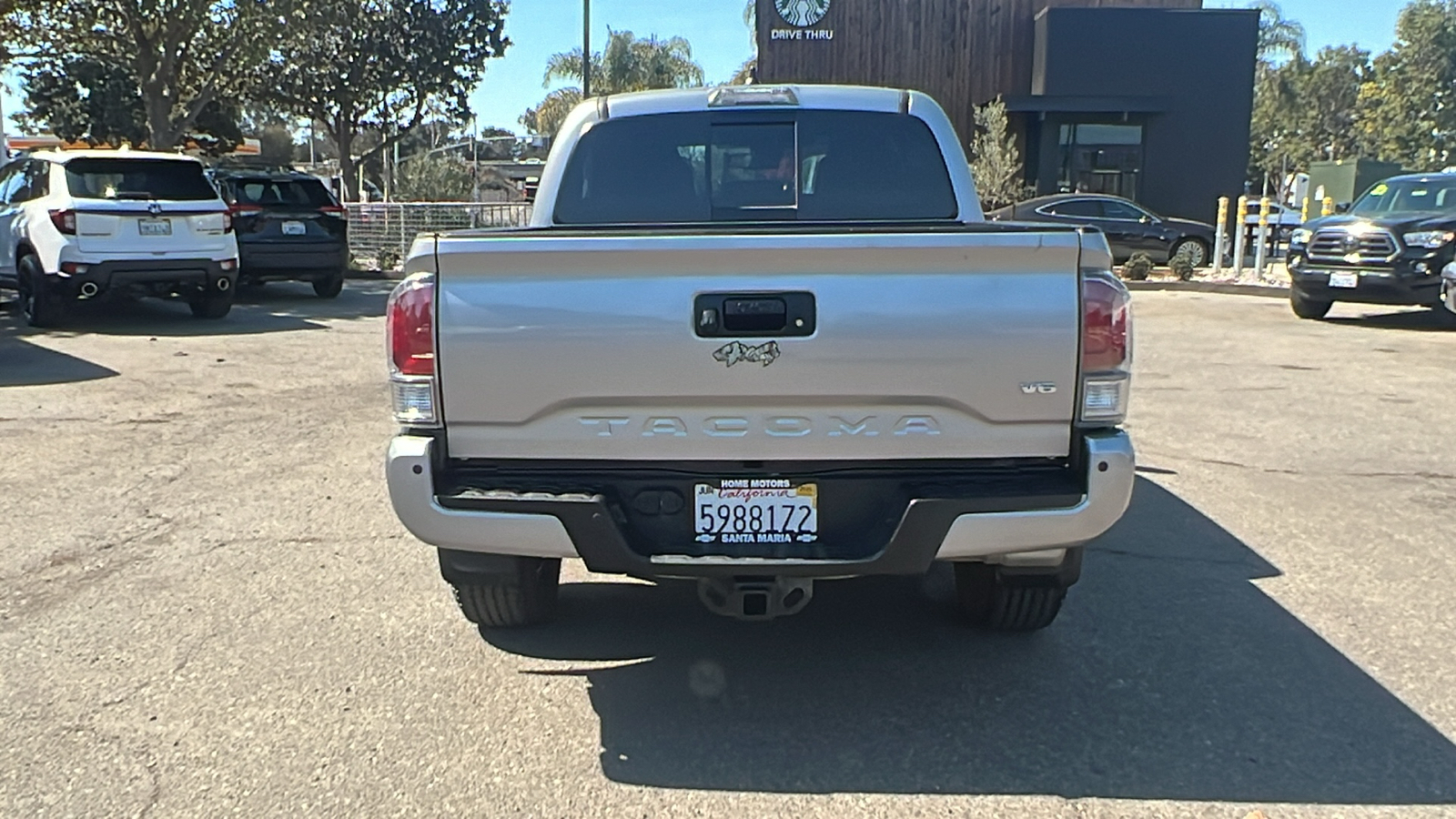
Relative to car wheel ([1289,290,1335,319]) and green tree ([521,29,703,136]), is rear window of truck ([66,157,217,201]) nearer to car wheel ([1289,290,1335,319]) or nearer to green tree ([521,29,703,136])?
car wheel ([1289,290,1335,319])

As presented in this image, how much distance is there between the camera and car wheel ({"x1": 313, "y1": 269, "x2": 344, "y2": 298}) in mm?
16469

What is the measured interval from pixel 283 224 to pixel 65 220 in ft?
12.0

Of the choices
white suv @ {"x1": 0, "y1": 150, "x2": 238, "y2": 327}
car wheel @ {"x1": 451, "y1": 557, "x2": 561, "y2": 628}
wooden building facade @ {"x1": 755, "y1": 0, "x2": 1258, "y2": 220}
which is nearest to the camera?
car wheel @ {"x1": 451, "y1": 557, "x2": 561, "y2": 628}

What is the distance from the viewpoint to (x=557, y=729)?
12.0 ft

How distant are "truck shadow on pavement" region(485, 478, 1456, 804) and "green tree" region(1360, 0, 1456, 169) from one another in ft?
161

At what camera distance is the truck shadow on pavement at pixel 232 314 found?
13.0 meters

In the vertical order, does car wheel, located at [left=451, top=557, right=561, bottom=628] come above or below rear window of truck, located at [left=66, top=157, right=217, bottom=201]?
below

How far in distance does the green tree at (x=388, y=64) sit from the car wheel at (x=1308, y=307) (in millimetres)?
24297

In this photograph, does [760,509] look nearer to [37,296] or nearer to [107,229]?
[107,229]

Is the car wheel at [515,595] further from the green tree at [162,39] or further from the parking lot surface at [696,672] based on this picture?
the green tree at [162,39]

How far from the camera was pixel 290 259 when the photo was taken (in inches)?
616

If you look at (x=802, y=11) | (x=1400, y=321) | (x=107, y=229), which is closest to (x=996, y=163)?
(x=802, y=11)

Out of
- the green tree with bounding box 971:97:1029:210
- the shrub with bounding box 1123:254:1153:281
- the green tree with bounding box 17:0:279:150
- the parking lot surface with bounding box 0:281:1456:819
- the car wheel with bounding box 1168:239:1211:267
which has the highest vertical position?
the green tree with bounding box 17:0:279:150

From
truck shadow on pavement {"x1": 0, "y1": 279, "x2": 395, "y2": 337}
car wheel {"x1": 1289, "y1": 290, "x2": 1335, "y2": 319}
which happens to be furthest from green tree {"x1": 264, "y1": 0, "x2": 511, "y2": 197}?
car wheel {"x1": 1289, "y1": 290, "x2": 1335, "y2": 319}
